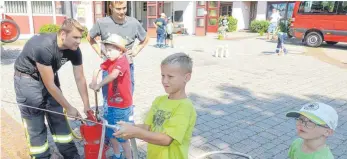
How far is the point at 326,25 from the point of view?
14.5 meters

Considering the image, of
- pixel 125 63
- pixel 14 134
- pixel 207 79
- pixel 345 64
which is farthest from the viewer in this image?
pixel 345 64

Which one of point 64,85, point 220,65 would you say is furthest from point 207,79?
point 64,85

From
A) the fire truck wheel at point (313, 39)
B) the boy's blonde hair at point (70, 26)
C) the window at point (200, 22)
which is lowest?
the fire truck wheel at point (313, 39)

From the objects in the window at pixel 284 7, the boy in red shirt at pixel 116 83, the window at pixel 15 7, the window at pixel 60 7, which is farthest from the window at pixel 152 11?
the boy in red shirt at pixel 116 83

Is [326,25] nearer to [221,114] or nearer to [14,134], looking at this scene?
[221,114]

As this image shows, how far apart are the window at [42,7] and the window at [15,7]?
1.43 feet

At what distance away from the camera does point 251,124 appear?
15.0 ft

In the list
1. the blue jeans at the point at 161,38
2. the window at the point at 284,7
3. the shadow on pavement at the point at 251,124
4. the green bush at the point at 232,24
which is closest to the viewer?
the shadow on pavement at the point at 251,124

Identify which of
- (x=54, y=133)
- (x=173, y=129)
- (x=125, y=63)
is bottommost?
(x=54, y=133)

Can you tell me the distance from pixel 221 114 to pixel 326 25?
1221cm

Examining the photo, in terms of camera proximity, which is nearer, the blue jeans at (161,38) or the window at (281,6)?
the blue jeans at (161,38)

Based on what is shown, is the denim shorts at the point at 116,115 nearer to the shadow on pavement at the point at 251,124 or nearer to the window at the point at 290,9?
the shadow on pavement at the point at 251,124

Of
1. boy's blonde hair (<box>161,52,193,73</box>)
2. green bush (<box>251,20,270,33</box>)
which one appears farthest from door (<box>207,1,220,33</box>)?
boy's blonde hair (<box>161,52,193,73</box>)

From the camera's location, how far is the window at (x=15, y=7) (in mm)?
14664
